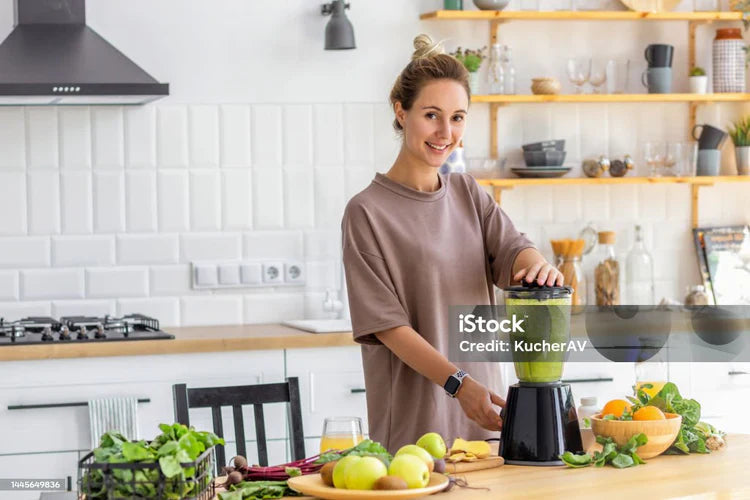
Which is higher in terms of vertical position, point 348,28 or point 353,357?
point 348,28

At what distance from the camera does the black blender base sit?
7.02 ft

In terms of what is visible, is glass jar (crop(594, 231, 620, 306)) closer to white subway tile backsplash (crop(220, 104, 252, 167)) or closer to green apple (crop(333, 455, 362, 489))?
white subway tile backsplash (crop(220, 104, 252, 167))

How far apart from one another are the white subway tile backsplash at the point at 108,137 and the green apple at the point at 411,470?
2630 millimetres

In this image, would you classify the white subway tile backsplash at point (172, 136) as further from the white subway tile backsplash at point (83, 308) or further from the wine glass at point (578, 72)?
the wine glass at point (578, 72)

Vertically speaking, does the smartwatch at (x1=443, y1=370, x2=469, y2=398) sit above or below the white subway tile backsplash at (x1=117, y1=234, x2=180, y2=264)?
below

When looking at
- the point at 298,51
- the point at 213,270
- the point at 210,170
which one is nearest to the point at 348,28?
the point at 298,51

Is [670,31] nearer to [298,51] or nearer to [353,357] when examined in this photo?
[298,51]

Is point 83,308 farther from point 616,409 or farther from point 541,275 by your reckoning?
point 616,409

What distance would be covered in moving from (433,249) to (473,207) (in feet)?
0.58

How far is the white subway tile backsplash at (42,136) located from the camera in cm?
411

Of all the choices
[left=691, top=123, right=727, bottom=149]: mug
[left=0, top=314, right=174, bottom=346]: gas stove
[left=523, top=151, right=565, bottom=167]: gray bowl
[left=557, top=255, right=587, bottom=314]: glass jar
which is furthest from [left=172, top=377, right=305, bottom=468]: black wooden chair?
[left=691, top=123, right=727, bottom=149]: mug

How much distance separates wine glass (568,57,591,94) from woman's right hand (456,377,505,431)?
2.44m

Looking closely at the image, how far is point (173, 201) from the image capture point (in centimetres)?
423

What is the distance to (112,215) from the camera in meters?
4.18
